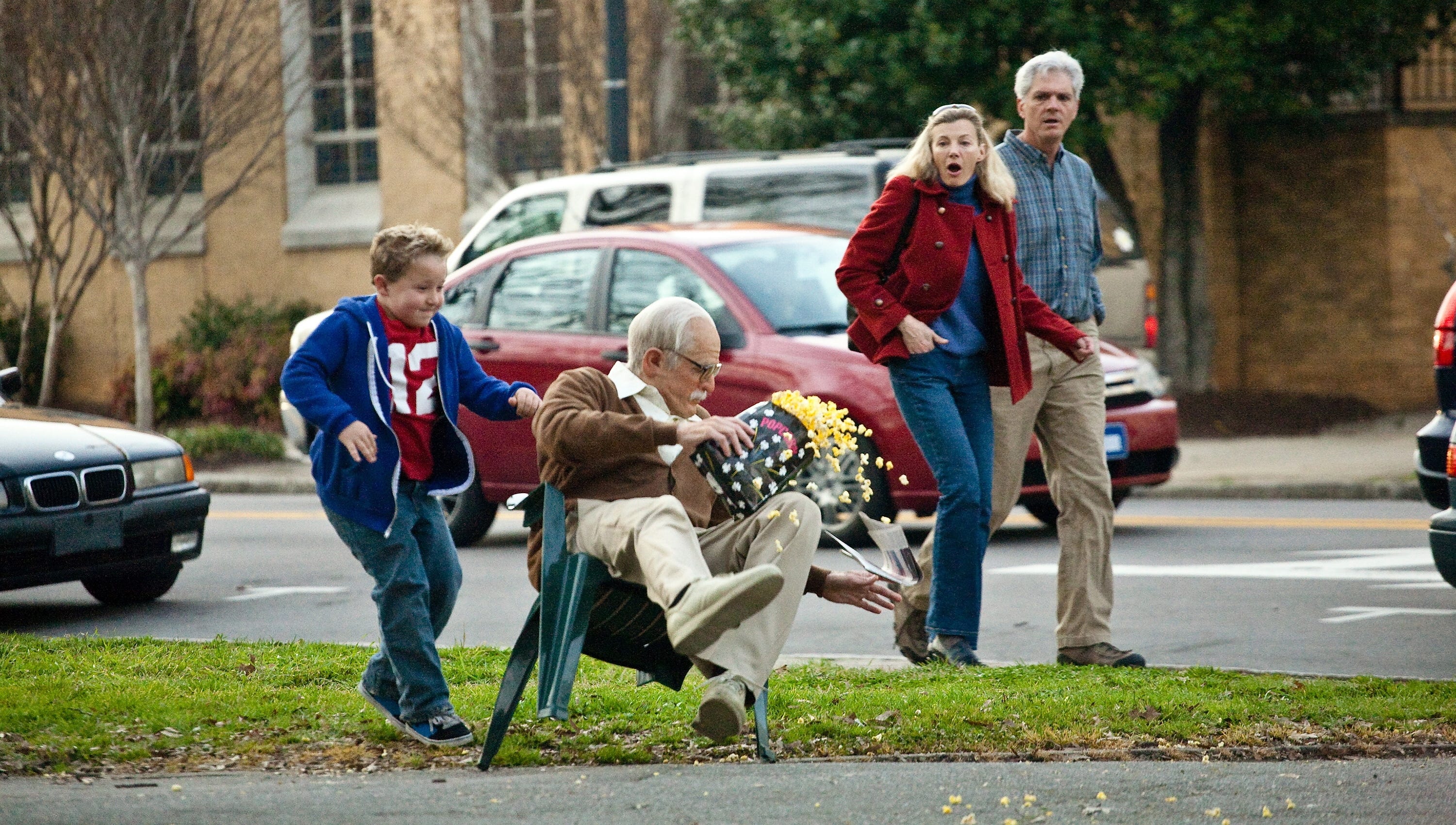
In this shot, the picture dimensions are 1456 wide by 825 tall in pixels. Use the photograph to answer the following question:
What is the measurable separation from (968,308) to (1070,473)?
682 millimetres

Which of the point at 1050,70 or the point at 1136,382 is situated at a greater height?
the point at 1050,70

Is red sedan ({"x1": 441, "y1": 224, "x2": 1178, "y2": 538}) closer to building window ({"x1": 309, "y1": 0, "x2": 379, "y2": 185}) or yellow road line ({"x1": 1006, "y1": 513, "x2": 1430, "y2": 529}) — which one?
yellow road line ({"x1": 1006, "y1": 513, "x2": 1430, "y2": 529})

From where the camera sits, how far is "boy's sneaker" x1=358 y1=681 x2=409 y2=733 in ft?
17.2

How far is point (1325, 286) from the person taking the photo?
792 inches

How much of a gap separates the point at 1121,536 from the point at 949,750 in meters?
5.88

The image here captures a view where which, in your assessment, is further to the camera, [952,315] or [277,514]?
[277,514]

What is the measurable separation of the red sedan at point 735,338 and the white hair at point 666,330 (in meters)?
4.53

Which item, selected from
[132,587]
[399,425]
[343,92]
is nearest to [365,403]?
[399,425]

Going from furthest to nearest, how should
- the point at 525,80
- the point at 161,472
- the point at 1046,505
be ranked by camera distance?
the point at 525,80
the point at 1046,505
the point at 161,472

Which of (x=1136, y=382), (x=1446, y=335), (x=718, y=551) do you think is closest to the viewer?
(x=718, y=551)

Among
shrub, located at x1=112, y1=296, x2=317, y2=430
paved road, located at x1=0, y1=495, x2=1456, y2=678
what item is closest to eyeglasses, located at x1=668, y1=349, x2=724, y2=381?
paved road, located at x1=0, y1=495, x2=1456, y2=678

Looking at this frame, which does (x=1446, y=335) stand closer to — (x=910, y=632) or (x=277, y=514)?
(x=910, y=632)

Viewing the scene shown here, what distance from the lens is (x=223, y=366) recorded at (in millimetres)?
22172

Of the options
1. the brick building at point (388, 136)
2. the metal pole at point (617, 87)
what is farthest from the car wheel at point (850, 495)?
the brick building at point (388, 136)
